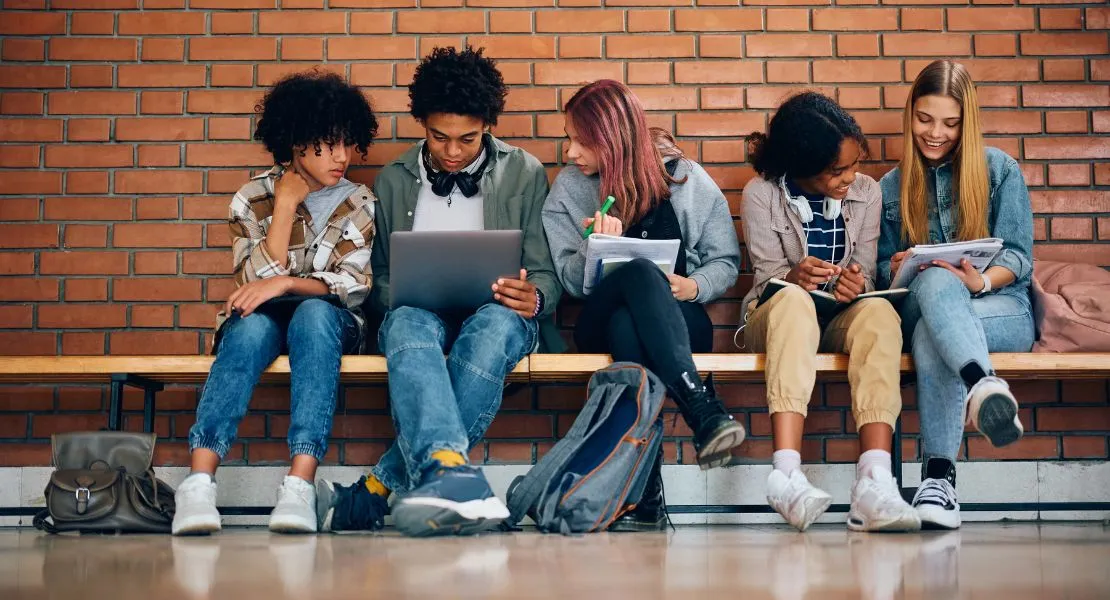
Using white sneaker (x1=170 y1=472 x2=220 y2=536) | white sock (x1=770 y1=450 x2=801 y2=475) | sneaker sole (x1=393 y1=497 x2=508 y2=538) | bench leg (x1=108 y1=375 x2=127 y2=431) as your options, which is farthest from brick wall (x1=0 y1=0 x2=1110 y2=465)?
sneaker sole (x1=393 y1=497 x2=508 y2=538)

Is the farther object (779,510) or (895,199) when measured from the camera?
(895,199)

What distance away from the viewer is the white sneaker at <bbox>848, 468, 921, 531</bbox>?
2.70 m

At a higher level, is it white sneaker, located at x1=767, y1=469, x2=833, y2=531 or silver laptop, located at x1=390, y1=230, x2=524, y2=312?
silver laptop, located at x1=390, y1=230, x2=524, y2=312

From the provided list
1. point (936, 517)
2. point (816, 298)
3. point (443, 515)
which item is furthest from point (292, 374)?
point (936, 517)

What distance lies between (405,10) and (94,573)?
8.09 ft

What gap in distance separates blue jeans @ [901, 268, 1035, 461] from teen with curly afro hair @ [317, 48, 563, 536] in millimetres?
1070

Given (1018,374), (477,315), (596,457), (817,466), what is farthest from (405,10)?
(1018,374)

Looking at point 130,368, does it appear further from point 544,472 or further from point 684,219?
point 684,219

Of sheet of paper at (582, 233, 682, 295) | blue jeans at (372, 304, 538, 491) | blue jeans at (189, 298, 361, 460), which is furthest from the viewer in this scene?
sheet of paper at (582, 233, 682, 295)

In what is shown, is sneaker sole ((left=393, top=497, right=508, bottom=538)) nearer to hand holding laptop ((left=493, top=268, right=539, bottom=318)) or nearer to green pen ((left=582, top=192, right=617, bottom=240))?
hand holding laptop ((left=493, top=268, right=539, bottom=318))

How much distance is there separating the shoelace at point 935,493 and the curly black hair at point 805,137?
1.03 metres

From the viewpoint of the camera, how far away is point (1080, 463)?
143 inches

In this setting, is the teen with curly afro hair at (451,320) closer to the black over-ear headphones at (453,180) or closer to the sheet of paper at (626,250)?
the black over-ear headphones at (453,180)

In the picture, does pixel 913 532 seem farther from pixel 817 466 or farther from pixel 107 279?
pixel 107 279
